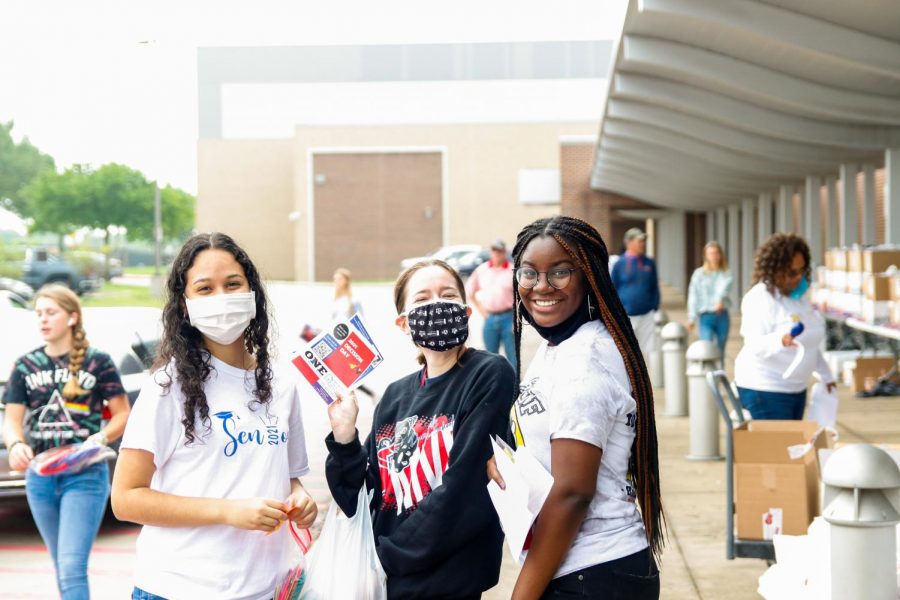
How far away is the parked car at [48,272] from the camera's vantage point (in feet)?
140

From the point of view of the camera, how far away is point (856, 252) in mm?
11203

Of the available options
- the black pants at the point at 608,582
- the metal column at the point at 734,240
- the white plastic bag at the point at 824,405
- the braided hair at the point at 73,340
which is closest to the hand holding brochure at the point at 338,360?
the black pants at the point at 608,582

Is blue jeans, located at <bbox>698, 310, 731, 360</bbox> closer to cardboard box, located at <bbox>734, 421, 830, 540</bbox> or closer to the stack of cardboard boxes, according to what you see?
the stack of cardboard boxes

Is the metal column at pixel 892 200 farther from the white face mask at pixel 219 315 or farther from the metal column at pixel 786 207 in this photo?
the white face mask at pixel 219 315

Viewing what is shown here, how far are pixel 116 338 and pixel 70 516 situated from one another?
12.0 ft

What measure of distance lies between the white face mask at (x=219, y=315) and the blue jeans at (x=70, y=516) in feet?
7.77

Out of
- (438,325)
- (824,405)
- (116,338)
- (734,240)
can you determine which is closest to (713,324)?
(824,405)

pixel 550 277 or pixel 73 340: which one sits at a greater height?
pixel 550 277

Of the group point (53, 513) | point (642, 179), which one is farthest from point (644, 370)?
point (642, 179)

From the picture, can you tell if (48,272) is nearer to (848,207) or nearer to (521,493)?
(848,207)

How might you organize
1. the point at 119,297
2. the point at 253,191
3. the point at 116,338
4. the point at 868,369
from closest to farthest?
the point at 116,338, the point at 868,369, the point at 119,297, the point at 253,191

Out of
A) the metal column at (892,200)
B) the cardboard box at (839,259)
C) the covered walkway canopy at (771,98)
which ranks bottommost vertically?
the cardboard box at (839,259)

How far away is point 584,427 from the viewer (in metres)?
2.58

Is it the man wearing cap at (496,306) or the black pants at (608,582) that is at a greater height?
the man wearing cap at (496,306)
